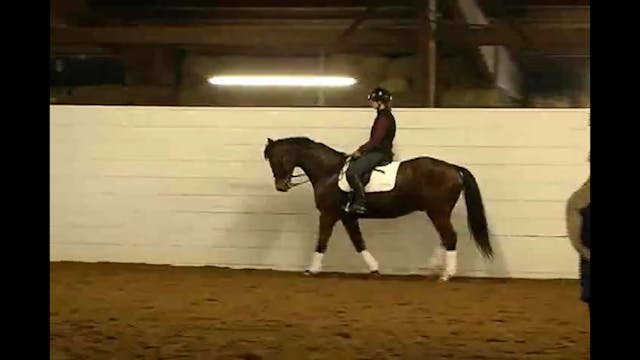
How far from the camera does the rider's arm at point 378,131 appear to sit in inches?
256

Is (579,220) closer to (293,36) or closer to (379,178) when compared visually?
(379,178)

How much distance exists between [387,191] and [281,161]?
0.82 m

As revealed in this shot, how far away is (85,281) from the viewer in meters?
6.22

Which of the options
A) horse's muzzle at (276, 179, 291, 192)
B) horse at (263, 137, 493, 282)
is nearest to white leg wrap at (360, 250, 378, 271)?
horse at (263, 137, 493, 282)

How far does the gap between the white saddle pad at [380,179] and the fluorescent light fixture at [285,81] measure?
4.28 m

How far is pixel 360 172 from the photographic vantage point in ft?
21.4

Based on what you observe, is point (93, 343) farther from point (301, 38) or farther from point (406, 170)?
point (301, 38)

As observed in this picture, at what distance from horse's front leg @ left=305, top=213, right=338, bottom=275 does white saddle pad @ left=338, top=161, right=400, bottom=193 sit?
271mm

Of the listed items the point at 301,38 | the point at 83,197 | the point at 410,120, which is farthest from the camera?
the point at 301,38

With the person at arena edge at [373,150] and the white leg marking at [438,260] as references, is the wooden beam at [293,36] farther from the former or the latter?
the white leg marking at [438,260]
